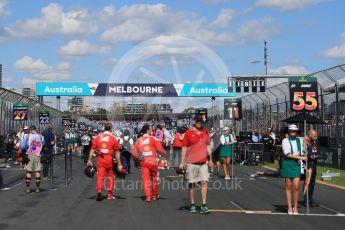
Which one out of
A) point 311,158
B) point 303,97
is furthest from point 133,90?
point 311,158

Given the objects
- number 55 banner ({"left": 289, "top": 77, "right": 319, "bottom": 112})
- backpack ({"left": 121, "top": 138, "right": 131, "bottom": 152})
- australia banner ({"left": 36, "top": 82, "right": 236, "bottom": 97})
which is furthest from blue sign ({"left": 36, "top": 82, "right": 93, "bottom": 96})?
number 55 banner ({"left": 289, "top": 77, "right": 319, "bottom": 112})

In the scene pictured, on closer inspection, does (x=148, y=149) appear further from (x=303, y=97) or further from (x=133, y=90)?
(x=133, y=90)

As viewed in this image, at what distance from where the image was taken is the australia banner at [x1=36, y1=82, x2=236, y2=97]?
157 feet

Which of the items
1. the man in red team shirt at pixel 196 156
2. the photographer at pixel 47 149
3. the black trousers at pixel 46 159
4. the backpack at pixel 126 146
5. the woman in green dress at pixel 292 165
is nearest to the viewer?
the woman in green dress at pixel 292 165

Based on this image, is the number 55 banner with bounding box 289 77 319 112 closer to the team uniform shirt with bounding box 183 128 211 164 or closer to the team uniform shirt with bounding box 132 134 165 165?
the team uniform shirt with bounding box 183 128 211 164

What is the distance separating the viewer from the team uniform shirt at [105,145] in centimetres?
1270

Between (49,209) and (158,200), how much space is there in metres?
2.66

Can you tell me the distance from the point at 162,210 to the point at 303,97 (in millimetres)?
5534

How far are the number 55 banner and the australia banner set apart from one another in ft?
105

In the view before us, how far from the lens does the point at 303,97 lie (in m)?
14.5

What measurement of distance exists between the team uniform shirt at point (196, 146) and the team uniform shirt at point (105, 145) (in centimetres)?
216

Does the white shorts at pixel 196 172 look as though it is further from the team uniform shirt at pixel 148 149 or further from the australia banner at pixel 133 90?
the australia banner at pixel 133 90

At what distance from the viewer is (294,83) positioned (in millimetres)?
15734

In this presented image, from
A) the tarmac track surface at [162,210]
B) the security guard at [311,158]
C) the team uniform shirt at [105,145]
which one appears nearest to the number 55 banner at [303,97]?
the security guard at [311,158]
